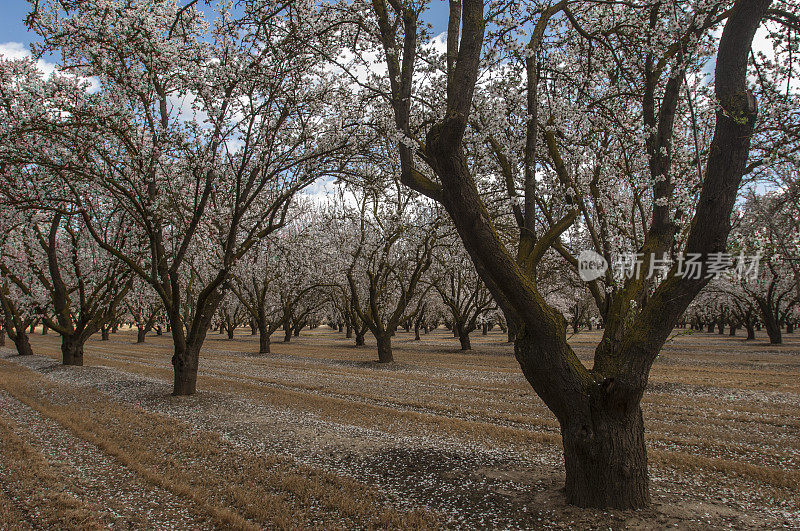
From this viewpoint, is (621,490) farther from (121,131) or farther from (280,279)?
(280,279)

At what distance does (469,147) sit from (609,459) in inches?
341

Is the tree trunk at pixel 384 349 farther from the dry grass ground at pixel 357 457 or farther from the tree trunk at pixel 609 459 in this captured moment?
the tree trunk at pixel 609 459

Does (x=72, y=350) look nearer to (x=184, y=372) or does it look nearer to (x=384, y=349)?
(x=184, y=372)

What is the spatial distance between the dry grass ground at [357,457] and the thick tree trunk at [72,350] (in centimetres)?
726

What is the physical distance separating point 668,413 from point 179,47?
16.5 meters

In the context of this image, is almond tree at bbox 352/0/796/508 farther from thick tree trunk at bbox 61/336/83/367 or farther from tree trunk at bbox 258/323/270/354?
tree trunk at bbox 258/323/270/354

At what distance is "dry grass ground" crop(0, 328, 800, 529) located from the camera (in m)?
5.79

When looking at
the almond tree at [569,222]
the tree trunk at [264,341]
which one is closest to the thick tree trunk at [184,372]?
the almond tree at [569,222]

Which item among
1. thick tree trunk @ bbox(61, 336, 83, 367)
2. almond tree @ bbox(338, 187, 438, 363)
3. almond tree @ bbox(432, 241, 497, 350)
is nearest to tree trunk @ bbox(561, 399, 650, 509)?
almond tree @ bbox(338, 187, 438, 363)

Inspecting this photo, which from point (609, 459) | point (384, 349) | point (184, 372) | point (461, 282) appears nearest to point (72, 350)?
point (184, 372)

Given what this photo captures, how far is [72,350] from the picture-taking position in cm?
2239

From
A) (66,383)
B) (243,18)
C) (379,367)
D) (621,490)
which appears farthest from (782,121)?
(66,383)

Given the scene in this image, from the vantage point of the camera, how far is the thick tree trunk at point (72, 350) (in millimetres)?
22375

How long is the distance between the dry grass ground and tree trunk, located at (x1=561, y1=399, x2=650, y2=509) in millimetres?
215
